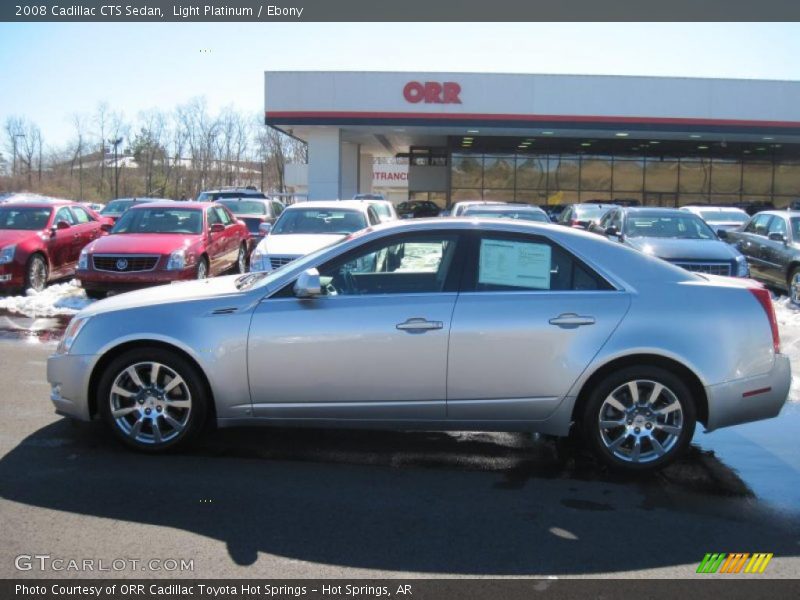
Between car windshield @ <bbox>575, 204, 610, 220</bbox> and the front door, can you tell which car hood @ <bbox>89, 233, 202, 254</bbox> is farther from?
car windshield @ <bbox>575, 204, 610, 220</bbox>

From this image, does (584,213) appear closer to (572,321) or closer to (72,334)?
(572,321)

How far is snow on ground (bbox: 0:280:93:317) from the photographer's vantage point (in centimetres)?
1144

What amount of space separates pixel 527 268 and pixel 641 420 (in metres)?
1.27

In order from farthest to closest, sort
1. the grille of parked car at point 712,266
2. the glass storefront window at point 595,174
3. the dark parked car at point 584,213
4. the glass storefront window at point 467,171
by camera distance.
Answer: the glass storefront window at point 467,171, the glass storefront window at point 595,174, the dark parked car at point 584,213, the grille of parked car at point 712,266

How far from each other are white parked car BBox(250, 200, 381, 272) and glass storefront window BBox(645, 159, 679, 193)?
91.0ft

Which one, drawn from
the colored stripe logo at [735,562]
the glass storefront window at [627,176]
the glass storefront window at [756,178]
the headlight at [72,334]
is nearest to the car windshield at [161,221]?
the headlight at [72,334]

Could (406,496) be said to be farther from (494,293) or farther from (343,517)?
(494,293)

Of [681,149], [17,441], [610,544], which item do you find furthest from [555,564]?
[681,149]

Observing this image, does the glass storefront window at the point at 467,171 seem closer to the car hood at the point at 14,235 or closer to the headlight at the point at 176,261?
the car hood at the point at 14,235

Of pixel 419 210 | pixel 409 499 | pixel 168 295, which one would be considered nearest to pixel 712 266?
pixel 409 499

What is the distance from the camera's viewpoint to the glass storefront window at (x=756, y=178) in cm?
3791

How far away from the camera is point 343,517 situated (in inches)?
168

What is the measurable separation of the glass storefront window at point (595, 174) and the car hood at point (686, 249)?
2606cm

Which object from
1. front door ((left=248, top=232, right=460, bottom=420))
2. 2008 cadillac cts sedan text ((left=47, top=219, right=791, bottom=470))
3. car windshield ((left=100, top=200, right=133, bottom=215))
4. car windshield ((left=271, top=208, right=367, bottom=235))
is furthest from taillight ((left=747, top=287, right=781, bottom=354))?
car windshield ((left=100, top=200, right=133, bottom=215))
